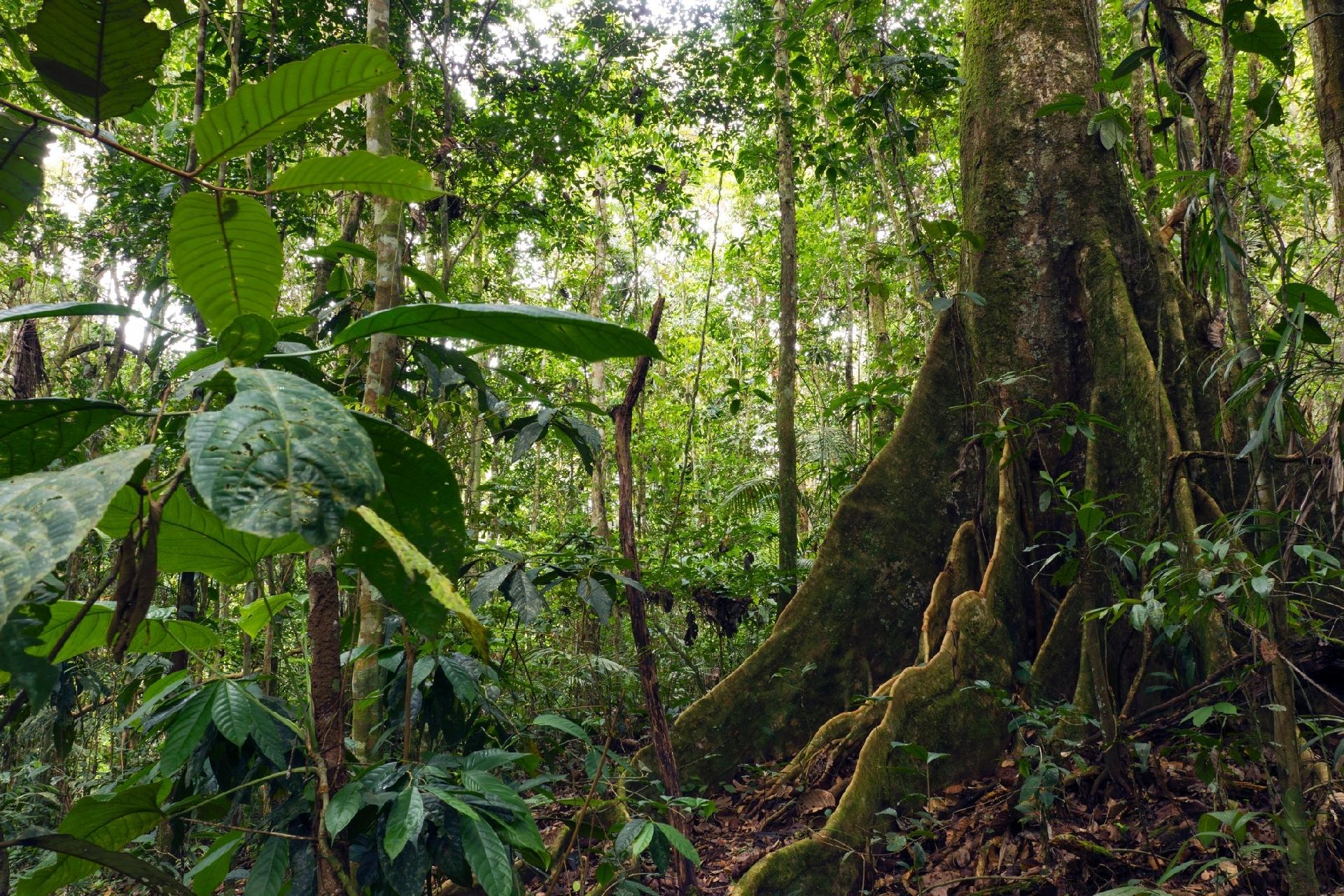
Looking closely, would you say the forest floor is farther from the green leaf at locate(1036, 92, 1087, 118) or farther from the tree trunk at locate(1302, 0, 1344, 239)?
the green leaf at locate(1036, 92, 1087, 118)

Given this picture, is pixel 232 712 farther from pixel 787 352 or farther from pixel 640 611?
pixel 787 352

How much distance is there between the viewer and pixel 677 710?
5.26 m

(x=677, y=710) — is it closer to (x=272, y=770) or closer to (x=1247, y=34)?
(x=272, y=770)

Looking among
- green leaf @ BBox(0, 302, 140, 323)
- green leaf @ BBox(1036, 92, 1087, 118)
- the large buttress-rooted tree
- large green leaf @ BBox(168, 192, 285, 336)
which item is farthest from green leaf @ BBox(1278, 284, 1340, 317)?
green leaf @ BBox(0, 302, 140, 323)

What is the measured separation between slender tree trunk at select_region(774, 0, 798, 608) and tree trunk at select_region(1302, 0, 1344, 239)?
431 centimetres

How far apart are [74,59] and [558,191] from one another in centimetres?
583

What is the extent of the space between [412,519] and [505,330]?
0.26 metres

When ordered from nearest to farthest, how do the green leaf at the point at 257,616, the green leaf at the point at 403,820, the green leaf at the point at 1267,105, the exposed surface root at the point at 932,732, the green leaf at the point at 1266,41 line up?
the green leaf at the point at 403,820 < the green leaf at the point at 257,616 < the green leaf at the point at 1266,41 < the green leaf at the point at 1267,105 < the exposed surface root at the point at 932,732

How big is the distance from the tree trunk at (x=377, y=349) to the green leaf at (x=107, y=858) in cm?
79

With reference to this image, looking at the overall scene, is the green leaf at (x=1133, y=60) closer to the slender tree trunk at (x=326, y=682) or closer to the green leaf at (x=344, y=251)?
the green leaf at (x=344, y=251)

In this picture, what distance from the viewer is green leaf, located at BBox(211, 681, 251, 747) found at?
137 cm

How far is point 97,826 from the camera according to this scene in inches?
49.0

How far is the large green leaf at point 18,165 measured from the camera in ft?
3.22

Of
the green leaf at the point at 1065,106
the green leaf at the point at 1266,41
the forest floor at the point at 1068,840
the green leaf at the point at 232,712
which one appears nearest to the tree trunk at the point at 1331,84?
the green leaf at the point at 1266,41
